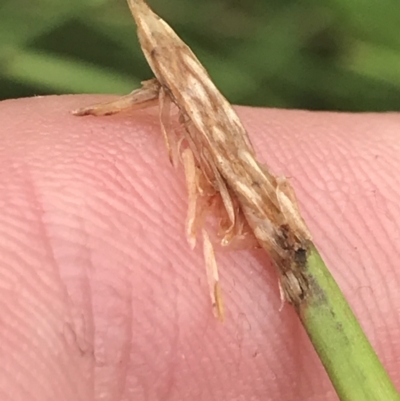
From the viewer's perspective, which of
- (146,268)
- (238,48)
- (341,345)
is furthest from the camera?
(238,48)

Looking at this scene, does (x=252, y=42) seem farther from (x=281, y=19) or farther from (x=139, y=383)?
(x=139, y=383)

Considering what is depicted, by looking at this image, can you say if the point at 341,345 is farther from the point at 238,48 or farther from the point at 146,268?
the point at 238,48

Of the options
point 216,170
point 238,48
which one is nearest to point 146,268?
point 216,170

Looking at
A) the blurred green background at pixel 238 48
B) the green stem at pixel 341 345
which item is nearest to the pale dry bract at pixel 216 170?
the green stem at pixel 341 345

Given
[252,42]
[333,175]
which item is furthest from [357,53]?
[333,175]

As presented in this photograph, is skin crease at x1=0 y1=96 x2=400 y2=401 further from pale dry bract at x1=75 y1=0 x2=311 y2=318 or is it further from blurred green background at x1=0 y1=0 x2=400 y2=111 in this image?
blurred green background at x1=0 y1=0 x2=400 y2=111

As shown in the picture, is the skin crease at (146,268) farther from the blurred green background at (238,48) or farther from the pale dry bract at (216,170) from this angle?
the blurred green background at (238,48)

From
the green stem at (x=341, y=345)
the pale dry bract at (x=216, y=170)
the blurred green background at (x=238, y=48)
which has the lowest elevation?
the green stem at (x=341, y=345)
